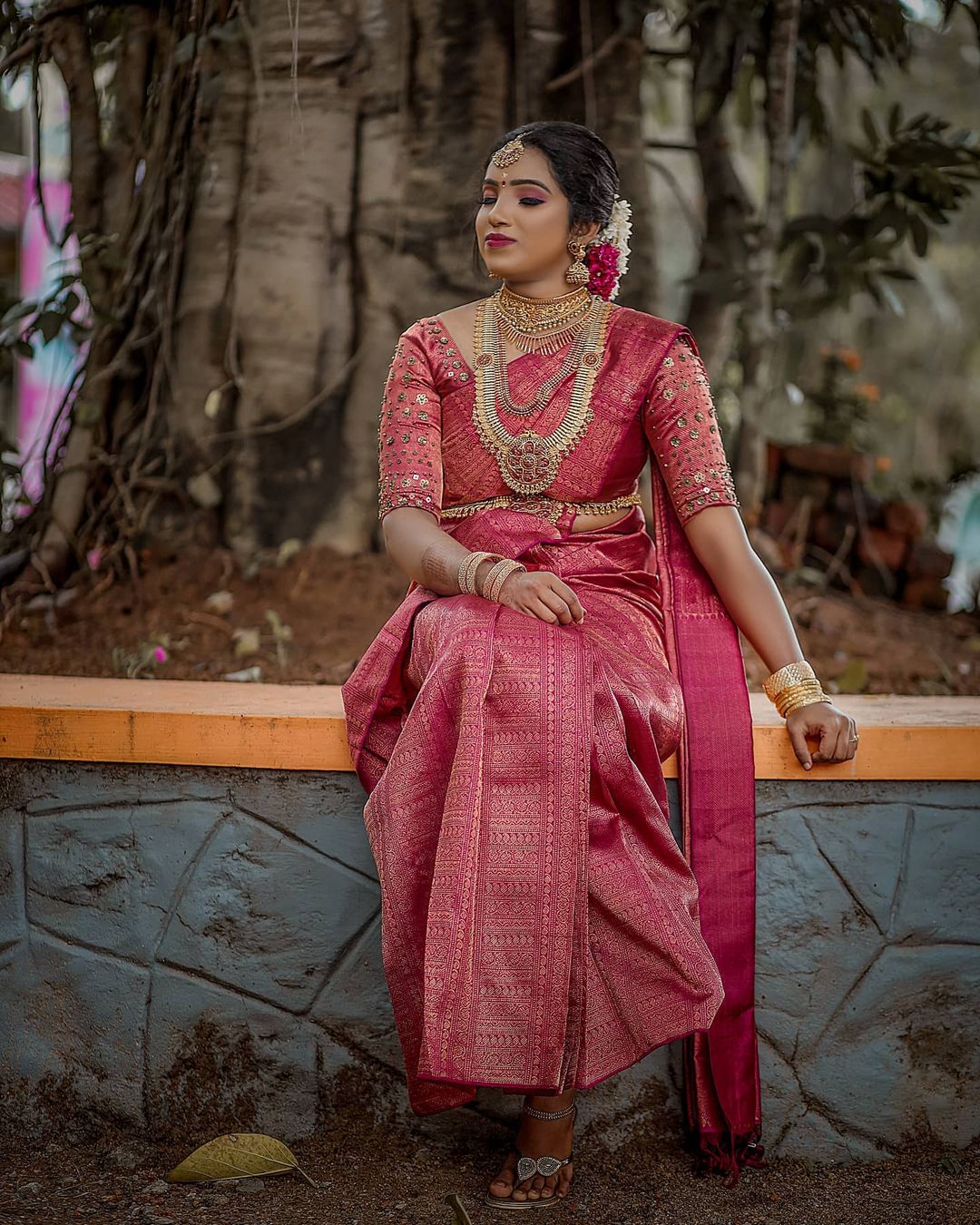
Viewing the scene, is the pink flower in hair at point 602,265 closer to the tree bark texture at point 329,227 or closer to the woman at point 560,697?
the woman at point 560,697

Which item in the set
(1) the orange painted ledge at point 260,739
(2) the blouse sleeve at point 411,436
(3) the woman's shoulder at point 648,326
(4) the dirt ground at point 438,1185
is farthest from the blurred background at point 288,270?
(4) the dirt ground at point 438,1185

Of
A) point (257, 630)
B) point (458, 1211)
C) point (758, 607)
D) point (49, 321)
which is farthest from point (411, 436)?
point (49, 321)

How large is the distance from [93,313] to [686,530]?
1937 mm

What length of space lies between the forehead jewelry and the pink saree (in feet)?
1.02

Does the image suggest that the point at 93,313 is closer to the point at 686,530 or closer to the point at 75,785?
the point at 75,785

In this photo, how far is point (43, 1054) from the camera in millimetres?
2338

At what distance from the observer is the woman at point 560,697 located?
189 cm

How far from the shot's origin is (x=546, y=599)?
196 centimetres

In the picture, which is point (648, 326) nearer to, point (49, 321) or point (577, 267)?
point (577, 267)

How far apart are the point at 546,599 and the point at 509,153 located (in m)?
0.85

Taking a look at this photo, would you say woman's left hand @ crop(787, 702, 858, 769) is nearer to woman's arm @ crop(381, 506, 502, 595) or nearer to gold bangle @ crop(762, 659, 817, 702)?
gold bangle @ crop(762, 659, 817, 702)

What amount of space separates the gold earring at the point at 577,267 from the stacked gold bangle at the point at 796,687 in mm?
780

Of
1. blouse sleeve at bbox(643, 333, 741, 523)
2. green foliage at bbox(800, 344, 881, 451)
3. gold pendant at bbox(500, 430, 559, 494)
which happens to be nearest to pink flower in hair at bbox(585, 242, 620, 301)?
blouse sleeve at bbox(643, 333, 741, 523)

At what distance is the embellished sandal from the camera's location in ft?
6.70
